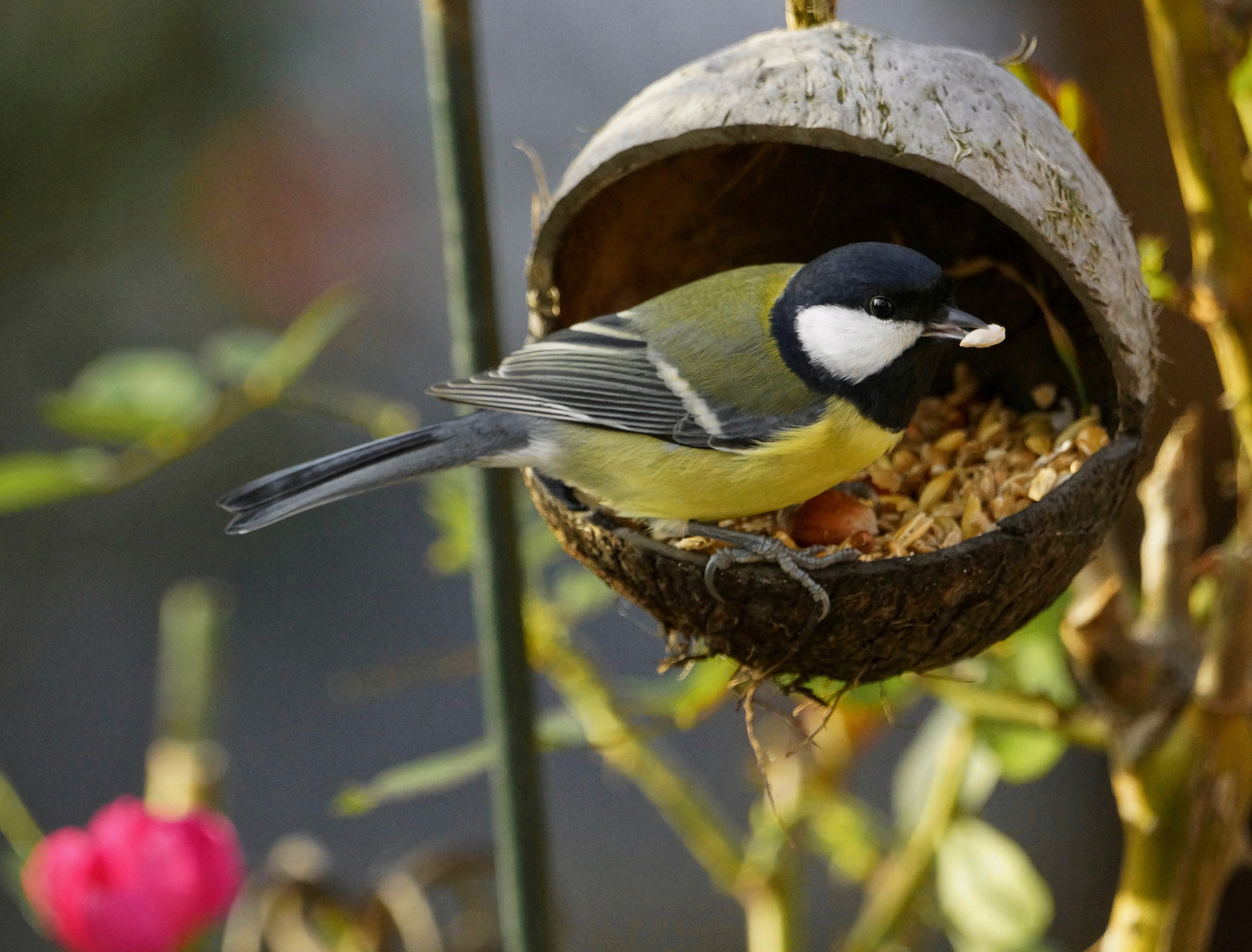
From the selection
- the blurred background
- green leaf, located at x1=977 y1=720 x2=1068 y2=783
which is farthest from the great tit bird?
the blurred background

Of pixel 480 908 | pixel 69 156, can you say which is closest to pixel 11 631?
pixel 69 156

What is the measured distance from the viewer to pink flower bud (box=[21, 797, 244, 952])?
3.62 ft

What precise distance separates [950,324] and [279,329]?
2.38 meters

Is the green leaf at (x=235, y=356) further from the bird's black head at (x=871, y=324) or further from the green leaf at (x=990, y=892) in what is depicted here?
the green leaf at (x=990, y=892)

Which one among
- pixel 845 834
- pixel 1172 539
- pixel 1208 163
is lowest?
pixel 845 834

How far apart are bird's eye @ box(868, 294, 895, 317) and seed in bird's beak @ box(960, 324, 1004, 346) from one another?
70 mm

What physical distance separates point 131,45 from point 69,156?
32 cm

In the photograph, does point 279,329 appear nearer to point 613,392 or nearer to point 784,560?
point 613,392

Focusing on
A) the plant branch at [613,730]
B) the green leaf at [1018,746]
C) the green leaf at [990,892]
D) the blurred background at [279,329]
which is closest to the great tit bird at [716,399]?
the plant branch at [613,730]

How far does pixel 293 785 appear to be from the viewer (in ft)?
9.76

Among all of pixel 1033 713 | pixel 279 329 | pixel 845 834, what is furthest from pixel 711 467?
pixel 279 329

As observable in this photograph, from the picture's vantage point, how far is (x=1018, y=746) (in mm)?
1203

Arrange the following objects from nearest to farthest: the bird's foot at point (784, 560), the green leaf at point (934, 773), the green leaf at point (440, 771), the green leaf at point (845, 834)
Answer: the bird's foot at point (784, 560) → the green leaf at point (440, 771) → the green leaf at point (934, 773) → the green leaf at point (845, 834)

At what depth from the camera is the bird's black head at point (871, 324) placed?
103 cm
